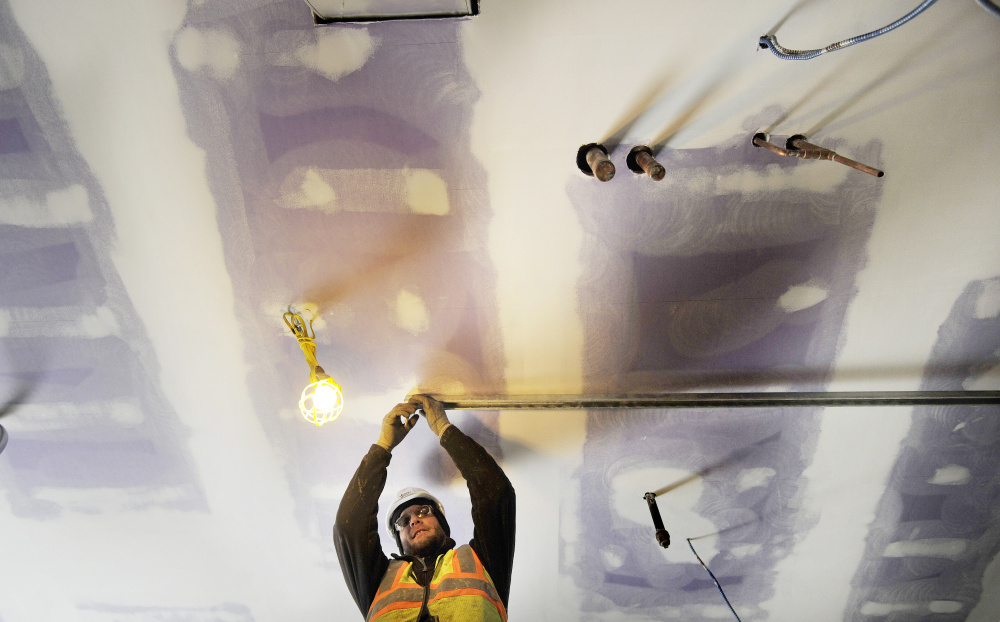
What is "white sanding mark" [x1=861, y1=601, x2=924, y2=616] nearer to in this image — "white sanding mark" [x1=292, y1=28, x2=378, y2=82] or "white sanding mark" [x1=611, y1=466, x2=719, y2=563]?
"white sanding mark" [x1=611, y1=466, x2=719, y2=563]

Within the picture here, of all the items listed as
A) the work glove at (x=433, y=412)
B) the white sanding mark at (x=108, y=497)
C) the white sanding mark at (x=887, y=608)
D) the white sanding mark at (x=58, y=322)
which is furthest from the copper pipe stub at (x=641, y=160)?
the white sanding mark at (x=887, y=608)

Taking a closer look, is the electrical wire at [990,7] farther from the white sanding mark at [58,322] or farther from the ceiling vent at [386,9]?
the white sanding mark at [58,322]

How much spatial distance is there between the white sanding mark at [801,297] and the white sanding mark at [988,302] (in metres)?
0.72

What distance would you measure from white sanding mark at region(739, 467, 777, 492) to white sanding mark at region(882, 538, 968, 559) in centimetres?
96

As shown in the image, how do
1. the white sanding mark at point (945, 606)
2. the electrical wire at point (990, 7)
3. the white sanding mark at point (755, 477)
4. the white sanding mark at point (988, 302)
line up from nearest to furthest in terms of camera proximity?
the electrical wire at point (990, 7) < the white sanding mark at point (988, 302) < the white sanding mark at point (755, 477) < the white sanding mark at point (945, 606)

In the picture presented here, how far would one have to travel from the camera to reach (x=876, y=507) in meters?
2.48

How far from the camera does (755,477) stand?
7.96 ft

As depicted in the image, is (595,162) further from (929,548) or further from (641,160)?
(929,548)

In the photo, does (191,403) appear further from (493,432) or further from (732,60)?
(732,60)

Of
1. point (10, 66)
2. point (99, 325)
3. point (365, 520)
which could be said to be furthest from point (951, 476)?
point (10, 66)

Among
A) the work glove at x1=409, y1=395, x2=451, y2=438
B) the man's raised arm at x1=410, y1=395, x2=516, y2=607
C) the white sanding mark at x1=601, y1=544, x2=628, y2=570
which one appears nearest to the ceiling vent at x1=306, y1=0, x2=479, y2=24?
the work glove at x1=409, y1=395, x2=451, y2=438

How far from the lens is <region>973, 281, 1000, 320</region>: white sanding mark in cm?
203

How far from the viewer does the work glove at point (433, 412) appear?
2.13 metres

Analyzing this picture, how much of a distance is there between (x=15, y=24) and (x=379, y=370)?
2122 mm
